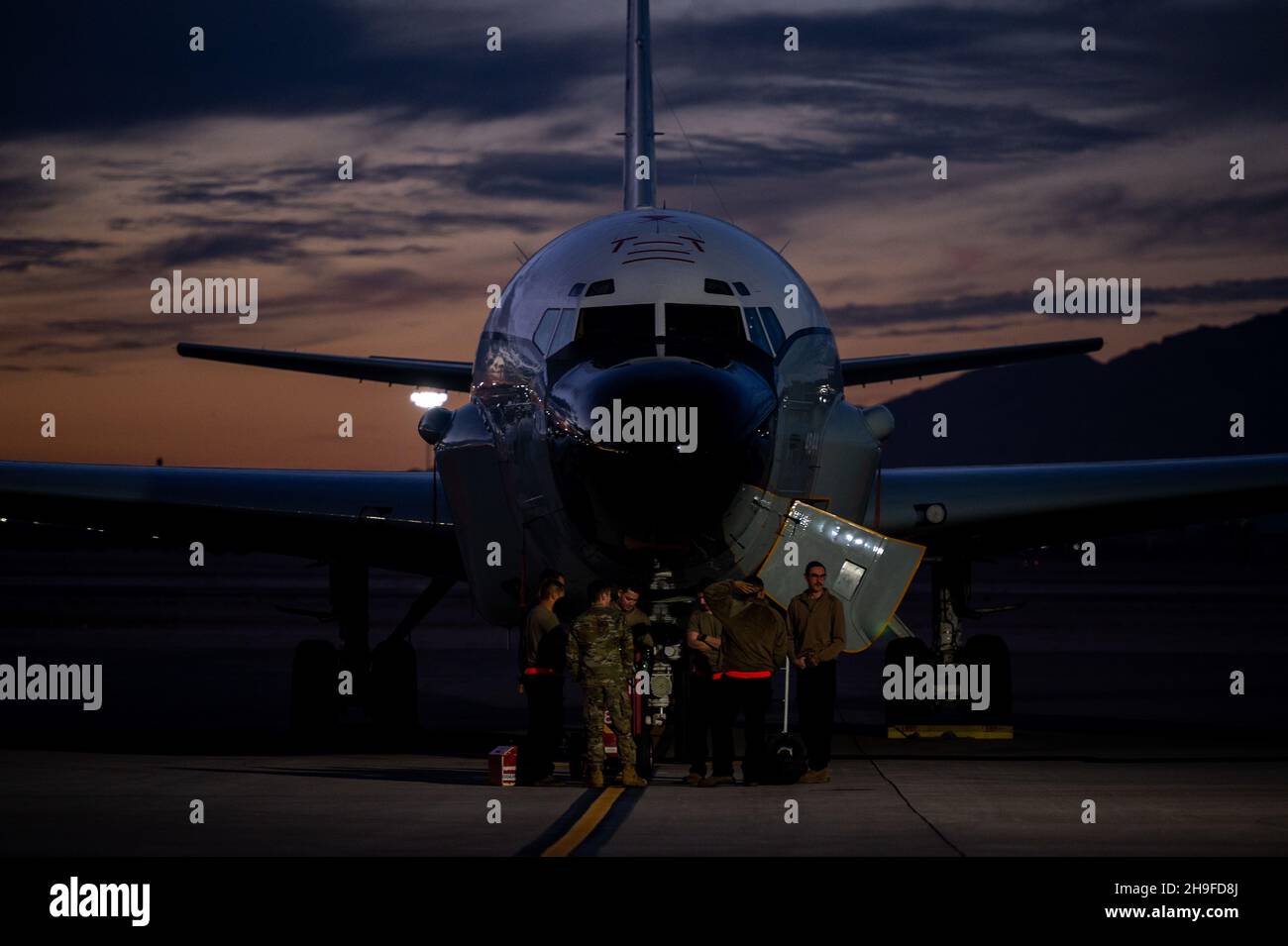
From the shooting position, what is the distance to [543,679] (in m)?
16.0

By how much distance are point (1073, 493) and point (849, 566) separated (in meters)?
5.02

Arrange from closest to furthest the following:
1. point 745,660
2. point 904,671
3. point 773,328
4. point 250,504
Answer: point 745,660 < point 773,328 < point 250,504 < point 904,671

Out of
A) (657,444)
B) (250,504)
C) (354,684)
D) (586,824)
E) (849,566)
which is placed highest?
(250,504)

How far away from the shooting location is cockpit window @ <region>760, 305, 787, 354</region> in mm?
16609

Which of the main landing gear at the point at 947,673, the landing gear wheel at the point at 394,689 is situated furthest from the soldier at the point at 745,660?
the landing gear wheel at the point at 394,689

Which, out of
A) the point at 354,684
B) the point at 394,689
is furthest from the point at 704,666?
the point at 354,684

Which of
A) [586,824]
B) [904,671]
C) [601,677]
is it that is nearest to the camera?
[586,824]

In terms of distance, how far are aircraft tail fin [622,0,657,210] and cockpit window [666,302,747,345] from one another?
8.42 metres

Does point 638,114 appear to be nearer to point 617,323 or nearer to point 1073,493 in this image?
point 1073,493

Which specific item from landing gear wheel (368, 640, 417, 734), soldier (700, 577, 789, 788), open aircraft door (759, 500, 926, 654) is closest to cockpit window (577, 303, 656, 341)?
open aircraft door (759, 500, 926, 654)

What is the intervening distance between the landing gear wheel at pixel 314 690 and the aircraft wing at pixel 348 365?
128 inches

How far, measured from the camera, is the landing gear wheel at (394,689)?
69.6ft

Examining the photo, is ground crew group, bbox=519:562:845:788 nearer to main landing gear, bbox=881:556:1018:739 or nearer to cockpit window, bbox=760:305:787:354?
cockpit window, bbox=760:305:787:354

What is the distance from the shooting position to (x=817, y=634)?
16.4 metres
